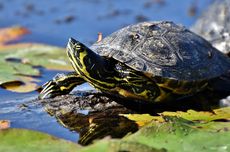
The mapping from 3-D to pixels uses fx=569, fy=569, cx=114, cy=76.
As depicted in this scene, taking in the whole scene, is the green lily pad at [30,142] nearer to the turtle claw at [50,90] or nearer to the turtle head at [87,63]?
the turtle head at [87,63]

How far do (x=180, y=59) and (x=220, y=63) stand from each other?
33 centimetres

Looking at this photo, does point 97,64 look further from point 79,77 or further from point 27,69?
point 27,69

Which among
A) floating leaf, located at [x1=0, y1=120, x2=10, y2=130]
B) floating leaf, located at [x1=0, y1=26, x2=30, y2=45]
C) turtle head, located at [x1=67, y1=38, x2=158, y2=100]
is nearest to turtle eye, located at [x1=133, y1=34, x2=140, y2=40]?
turtle head, located at [x1=67, y1=38, x2=158, y2=100]

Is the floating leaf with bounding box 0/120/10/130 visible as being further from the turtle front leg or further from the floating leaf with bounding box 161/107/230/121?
the floating leaf with bounding box 161/107/230/121

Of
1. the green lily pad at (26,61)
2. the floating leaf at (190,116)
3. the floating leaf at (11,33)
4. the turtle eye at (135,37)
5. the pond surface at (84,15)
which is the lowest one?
the floating leaf at (190,116)

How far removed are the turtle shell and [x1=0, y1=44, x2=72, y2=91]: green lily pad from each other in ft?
2.24

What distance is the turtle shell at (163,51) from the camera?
107 inches

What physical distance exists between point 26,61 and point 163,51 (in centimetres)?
140

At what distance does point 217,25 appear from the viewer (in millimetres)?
4707

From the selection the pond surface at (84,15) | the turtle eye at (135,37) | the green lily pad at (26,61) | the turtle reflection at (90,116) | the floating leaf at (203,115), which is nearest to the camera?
the turtle reflection at (90,116)

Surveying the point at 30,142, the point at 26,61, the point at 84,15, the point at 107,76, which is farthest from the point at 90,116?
the point at 84,15

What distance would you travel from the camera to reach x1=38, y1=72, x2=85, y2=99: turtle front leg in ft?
9.37

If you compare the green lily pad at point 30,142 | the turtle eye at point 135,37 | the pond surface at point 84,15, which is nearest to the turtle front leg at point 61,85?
the turtle eye at point 135,37

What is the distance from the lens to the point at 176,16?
20.4 feet
